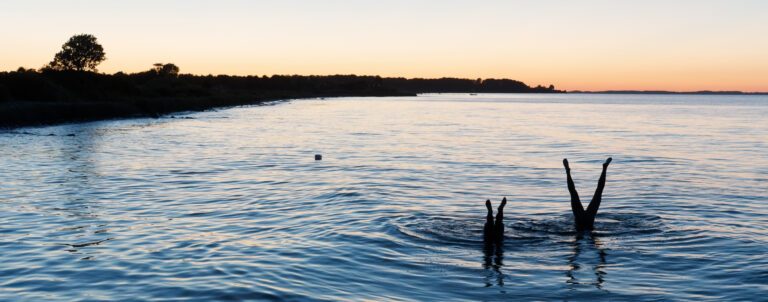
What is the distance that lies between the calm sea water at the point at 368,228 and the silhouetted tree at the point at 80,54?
408 feet

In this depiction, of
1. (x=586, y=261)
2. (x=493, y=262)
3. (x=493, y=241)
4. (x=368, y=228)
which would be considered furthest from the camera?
(x=368, y=228)

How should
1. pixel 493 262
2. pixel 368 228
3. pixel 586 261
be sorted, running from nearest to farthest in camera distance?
pixel 493 262, pixel 586 261, pixel 368 228

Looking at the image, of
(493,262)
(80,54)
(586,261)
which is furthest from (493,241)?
(80,54)

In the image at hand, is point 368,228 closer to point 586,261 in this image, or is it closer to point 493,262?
point 493,262

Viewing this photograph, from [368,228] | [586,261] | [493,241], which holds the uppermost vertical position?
[493,241]

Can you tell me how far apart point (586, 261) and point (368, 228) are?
6979 mm

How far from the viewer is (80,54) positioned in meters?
164

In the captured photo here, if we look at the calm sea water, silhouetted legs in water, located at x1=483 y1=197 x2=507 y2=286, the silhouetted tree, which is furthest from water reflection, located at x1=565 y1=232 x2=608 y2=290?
the silhouetted tree

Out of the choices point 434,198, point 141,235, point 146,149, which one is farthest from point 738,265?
point 146,149

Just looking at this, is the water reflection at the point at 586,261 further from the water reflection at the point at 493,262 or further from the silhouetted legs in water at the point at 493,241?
the silhouetted legs in water at the point at 493,241

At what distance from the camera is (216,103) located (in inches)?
6058

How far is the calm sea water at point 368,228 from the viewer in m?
15.2

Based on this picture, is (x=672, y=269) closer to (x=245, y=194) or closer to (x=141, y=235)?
(x=141, y=235)

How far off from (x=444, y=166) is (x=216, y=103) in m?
118
